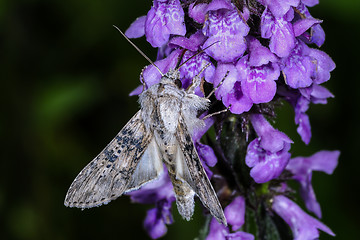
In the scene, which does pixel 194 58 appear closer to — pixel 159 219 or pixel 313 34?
pixel 313 34

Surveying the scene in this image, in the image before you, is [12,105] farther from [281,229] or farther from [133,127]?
[281,229]

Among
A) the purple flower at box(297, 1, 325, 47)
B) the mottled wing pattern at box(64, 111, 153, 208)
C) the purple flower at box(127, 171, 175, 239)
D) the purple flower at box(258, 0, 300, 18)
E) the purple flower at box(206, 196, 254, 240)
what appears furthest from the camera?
the purple flower at box(127, 171, 175, 239)

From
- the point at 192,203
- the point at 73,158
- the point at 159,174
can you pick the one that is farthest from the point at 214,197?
the point at 73,158

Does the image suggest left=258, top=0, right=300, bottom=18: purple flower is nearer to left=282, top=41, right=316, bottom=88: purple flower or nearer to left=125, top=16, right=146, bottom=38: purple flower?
left=282, top=41, right=316, bottom=88: purple flower

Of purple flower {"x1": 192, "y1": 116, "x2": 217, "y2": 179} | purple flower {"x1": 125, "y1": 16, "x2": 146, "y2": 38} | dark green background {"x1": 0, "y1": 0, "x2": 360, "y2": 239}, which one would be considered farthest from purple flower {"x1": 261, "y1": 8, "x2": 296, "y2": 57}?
dark green background {"x1": 0, "y1": 0, "x2": 360, "y2": 239}

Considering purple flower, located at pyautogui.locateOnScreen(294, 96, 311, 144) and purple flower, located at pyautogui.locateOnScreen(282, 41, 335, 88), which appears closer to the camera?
purple flower, located at pyautogui.locateOnScreen(282, 41, 335, 88)

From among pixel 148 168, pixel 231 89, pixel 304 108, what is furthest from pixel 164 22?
Answer: pixel 304 108
